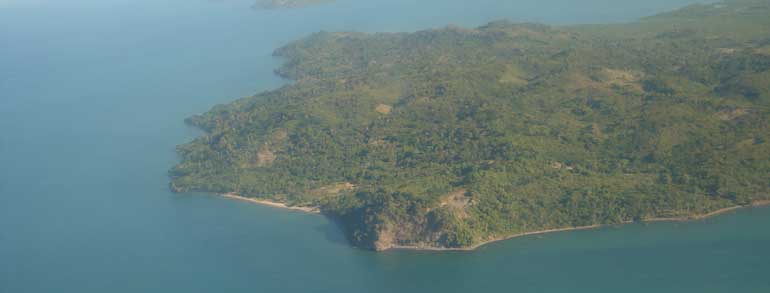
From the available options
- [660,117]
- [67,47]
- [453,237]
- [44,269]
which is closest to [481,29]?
[660,117]

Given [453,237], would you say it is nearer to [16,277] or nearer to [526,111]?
[526,111]

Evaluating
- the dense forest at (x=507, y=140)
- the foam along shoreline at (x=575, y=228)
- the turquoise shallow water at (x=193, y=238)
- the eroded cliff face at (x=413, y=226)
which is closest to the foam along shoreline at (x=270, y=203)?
the dense forest at (x=507, y=140)

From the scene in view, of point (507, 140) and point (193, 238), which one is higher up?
point (507, 140)

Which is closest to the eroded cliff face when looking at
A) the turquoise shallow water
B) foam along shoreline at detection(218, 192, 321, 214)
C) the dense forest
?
the dense forest

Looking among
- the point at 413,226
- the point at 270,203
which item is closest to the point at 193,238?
the point at 270,203

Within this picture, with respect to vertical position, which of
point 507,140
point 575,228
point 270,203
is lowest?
point 270,203

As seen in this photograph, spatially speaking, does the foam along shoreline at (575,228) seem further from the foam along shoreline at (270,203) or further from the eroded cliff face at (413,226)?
the foam along shoreline at (270,203)

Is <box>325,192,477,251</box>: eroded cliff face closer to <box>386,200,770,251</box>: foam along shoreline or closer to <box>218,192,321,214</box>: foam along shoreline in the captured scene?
<box>386,200,770,251</box>: foam along shoreline

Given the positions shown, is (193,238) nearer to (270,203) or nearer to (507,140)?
(270,203)

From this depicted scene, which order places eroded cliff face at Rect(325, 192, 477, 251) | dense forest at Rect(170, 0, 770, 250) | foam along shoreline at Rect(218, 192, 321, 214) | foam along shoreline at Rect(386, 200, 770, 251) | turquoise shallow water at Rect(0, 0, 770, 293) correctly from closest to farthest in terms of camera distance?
turquoise shallow water at Rect(0, 0, 770, 293) < eroded cliff face at Rect(325, 192, 477, 251) < foam along shoreline at Rect(386, 200, 770, 251) < dense forest at Rect(170, 0, 770, 250) < foam along shoreline at Rect(218, 192, 321, 214)
